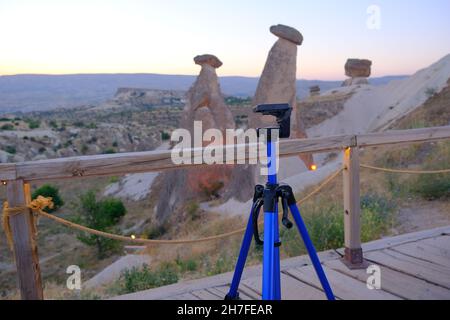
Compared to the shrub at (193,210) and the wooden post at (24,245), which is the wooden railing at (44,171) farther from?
the shrub at (193,210)

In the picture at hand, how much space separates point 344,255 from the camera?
3.21m

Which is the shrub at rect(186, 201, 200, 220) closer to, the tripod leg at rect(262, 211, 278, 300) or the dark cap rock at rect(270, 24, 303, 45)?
the dark cap rock at rect(270, 24, 303, 45)

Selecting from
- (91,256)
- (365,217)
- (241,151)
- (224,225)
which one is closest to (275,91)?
(224,225)

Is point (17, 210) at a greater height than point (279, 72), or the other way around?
point (279, 72)

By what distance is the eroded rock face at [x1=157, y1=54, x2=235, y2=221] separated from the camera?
43.7 ft

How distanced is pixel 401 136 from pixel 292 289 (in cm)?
127

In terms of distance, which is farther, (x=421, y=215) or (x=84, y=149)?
(x=84, y=149)

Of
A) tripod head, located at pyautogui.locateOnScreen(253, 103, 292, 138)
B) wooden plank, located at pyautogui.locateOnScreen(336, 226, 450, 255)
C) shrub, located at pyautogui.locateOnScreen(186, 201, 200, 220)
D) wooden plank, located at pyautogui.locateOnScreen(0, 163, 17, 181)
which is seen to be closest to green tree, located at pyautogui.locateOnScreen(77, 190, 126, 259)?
shrub, located at pyautogui.locateOnScreen(186, 201, 200, 220)

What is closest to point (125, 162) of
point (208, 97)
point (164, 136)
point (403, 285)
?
point (403, 285)

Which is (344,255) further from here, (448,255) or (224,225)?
(224,225)

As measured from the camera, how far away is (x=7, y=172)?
2.15 m

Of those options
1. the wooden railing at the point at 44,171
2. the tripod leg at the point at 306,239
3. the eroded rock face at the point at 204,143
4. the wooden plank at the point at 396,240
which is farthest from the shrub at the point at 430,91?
the tripod leg at the point at 306,239

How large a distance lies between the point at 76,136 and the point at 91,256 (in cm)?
2407

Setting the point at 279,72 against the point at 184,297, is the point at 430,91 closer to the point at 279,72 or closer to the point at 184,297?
the point at 279,72
